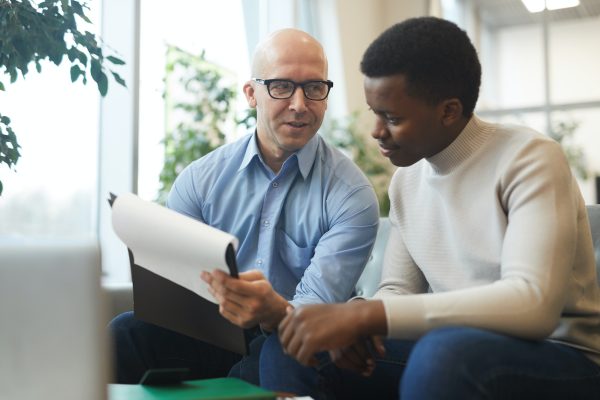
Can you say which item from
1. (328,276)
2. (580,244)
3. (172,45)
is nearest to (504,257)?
(580,244)

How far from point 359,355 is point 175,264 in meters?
0.36

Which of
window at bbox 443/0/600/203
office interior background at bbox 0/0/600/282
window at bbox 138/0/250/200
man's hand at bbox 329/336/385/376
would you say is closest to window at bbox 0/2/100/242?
office interior background at bbox 0/0/600/282

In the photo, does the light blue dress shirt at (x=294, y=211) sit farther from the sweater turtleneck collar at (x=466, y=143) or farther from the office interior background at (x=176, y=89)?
the office interior background at (x=176, y=89)

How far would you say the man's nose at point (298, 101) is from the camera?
1833 millimetres

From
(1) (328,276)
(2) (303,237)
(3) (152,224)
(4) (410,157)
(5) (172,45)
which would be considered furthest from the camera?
(5) (172,45)

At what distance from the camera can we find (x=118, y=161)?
11.7ft

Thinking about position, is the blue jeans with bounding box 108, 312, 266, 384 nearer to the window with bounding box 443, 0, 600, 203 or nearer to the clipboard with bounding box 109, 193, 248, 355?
the clipboard with bounding box 109, 193, 248, 355

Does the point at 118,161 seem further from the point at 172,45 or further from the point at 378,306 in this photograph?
the point at 378,306

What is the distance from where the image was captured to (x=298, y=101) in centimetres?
184

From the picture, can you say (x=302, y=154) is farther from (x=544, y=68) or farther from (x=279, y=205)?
(x=544, y=68)

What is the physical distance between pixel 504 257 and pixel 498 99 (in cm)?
548

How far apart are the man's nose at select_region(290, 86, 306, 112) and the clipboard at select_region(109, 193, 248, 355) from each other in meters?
0.59

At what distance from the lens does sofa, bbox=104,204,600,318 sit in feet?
5.44

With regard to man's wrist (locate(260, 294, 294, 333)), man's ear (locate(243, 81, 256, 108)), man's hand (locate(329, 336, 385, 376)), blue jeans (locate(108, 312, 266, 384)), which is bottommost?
blue jeans (locate(108, 312, 266, 384))
